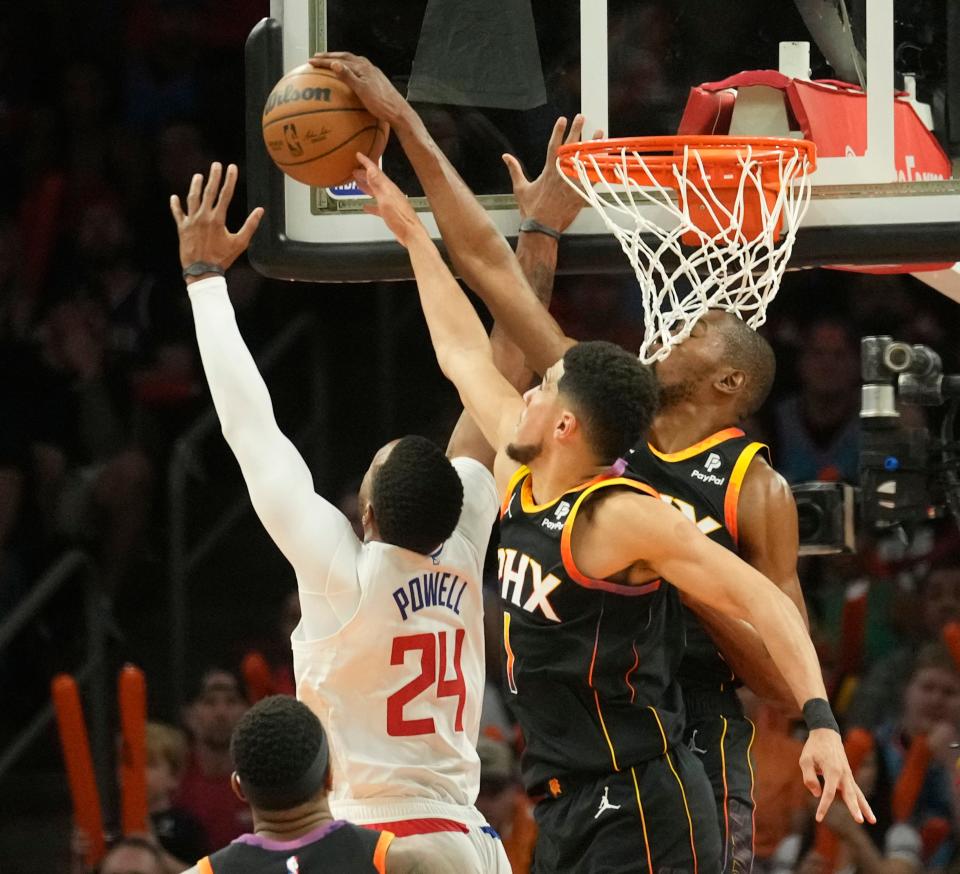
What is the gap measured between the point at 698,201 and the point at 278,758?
1.94 m

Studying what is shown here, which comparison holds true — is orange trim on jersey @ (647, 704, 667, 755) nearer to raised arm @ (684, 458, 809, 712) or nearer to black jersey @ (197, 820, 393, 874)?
raised arm @ (684, 458, 809, 712)

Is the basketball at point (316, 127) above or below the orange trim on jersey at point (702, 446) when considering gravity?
above

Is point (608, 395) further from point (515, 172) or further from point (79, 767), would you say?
point (79, 767)

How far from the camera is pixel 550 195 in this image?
4.20 meters

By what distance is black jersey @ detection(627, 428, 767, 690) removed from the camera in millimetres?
3852

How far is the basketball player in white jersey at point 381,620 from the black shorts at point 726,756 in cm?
58

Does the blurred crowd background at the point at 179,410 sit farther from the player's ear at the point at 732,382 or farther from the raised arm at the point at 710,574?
the raised arm at the point at 710,574

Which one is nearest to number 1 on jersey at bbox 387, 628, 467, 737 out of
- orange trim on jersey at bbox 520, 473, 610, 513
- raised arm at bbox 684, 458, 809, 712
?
orange trim on jersey at bbox 520, 473, 610, 513

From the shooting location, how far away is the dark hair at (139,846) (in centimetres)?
647

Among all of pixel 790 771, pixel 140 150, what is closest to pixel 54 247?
pixel 140 150

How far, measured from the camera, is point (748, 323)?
4.20 metres

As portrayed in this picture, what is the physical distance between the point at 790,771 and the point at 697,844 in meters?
2.71

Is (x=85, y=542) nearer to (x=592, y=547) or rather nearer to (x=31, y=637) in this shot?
(x=31, y=637)

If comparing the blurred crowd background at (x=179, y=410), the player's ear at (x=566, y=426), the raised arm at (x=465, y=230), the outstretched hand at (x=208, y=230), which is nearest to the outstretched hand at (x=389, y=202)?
the raised arm at (x=465, y=230)
